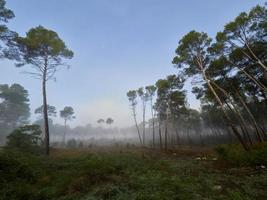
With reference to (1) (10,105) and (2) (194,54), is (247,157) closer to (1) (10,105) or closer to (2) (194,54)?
(2) (194,54)

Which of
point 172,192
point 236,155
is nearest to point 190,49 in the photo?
point 236,155

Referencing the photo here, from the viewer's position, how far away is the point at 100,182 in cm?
591

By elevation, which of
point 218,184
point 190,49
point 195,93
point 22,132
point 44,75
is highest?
point 190,49

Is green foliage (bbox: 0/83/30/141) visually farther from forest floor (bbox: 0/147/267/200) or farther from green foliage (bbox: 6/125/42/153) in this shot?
forest floor (bbox: 0/147/267/200)

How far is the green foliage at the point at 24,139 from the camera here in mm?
13508

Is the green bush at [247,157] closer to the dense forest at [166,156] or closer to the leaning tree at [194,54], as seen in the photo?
the dense forest at [166,156]

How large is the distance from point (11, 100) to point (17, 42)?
36.4m

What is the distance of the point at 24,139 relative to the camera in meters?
14.0

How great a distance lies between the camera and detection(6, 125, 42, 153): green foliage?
44.3ft

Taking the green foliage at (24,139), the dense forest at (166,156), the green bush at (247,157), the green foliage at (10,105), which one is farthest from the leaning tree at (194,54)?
the green foliage at (10,105)

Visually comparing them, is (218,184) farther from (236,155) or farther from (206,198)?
(236,155)

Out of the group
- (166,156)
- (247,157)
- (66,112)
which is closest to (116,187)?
(247,157)

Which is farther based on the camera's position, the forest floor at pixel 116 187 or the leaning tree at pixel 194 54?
the leaning tree at pixel 194 54

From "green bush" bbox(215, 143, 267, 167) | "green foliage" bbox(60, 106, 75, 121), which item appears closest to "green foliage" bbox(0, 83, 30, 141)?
"green foliage" bbox(60, 106, 75, 121)
